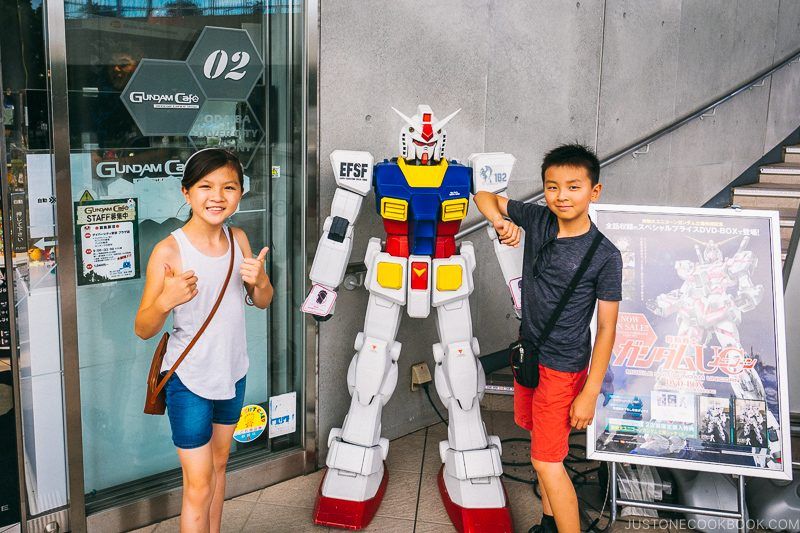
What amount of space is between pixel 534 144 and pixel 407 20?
44.4 inches

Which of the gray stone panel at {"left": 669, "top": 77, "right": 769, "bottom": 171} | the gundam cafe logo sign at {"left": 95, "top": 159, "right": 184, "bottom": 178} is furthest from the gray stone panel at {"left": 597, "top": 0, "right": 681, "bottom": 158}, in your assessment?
the gundam cafe logo sign at {"left": 95, "top": 159, "right": 184, "bottom": 178}

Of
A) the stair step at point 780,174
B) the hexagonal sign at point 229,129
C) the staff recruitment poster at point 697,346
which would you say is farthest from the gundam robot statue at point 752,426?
the stair step at point 780,174

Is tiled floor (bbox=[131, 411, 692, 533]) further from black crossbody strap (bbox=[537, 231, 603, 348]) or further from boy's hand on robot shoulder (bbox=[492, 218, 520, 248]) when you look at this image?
boy's hand on robot shoulder (bbox=[492, 218, 520, 248])

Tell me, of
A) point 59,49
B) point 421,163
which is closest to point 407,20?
point 421,163

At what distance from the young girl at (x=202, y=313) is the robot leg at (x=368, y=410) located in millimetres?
790

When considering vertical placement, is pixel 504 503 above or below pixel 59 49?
below

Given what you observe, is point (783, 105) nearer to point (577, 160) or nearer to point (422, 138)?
point (422, 138)

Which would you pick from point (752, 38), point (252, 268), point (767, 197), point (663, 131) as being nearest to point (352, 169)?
point (252, 268)

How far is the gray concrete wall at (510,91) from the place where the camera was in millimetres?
3256

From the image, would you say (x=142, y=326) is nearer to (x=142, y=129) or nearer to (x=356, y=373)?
(x=142, y=129)

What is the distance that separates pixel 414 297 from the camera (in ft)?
9.51

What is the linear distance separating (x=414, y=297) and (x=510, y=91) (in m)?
1.54

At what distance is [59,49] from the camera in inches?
94.1

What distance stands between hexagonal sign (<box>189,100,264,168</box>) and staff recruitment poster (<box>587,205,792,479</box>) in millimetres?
→ 1404
